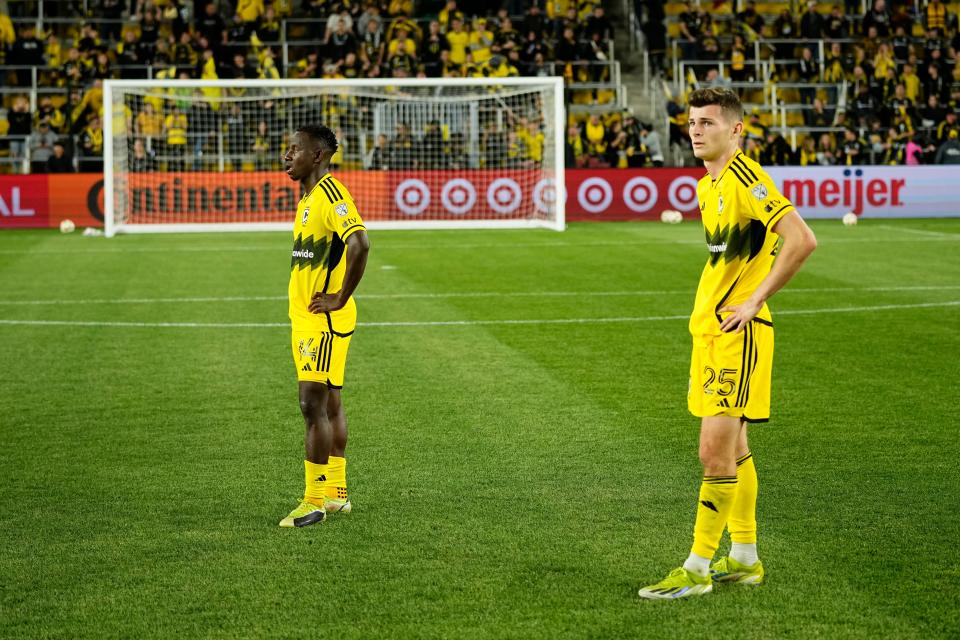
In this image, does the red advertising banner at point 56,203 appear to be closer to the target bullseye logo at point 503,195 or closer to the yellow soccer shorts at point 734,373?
the target bullseye logo at point 503,195

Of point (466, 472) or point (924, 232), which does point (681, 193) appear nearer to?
point (924, 232)

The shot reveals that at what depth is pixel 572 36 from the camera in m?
31.6

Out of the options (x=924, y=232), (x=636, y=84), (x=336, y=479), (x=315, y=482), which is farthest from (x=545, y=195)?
(x=315, y=482)

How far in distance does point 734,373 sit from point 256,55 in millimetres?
27576

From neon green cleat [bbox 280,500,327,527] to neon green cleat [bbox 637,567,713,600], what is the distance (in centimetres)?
A: 172

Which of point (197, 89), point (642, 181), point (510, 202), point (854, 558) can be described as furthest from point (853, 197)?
point (854, 558)

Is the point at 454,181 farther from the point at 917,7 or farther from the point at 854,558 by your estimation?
the point at 854,558

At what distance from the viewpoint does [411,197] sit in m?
26.3

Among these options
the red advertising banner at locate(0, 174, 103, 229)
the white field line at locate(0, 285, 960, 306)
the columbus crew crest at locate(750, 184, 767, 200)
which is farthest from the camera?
the red advertising banner at locate(0, 174, 103, 229)

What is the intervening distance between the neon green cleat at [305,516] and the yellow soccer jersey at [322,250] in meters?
0.81

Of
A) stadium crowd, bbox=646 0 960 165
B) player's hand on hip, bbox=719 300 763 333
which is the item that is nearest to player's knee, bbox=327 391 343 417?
player's hand on hip, bbox=719 300 763 333

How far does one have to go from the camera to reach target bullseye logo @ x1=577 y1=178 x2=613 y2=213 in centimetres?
2773

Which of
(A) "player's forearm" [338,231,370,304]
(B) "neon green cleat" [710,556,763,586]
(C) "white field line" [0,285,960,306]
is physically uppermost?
(A) "player's forearm" [338,231,370,304]

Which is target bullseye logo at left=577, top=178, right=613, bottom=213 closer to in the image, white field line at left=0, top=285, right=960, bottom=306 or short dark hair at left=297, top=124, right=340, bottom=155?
white field line at left=0, top=285, right=960, bottom=306
